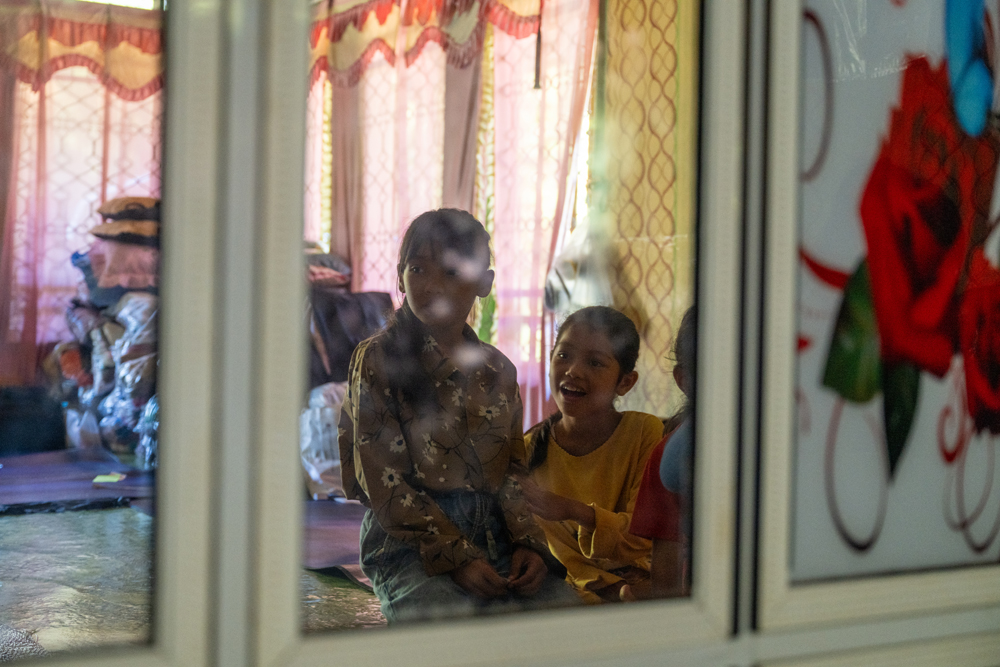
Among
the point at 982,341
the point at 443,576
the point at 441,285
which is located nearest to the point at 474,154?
the point at 441,285

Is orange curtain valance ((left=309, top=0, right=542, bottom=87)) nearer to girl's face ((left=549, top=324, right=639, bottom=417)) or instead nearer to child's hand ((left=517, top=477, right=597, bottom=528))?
girl's face ((left=549, top=324, right=639, bottom=417))

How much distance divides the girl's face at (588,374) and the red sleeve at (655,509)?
9 cm

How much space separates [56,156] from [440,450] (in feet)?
1.73

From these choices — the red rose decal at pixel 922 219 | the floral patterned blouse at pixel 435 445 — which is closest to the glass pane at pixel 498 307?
the floral patterned blouse at pixel 435 445

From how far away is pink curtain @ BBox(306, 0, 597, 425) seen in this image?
99 centimetres

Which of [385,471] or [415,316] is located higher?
[415,316]

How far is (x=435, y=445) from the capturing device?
1033 millimetres

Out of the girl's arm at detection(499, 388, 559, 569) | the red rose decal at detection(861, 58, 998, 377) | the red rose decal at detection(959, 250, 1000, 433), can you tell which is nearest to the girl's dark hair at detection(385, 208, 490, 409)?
the girl's arm at detection(499, 388, 559, 569)

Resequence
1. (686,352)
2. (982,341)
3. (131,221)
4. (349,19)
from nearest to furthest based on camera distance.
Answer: (131,221)
(349,19)
(686,352)
(982,341)

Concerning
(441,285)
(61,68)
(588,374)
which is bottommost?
(588,374)

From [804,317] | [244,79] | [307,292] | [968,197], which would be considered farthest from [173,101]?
[968,197]

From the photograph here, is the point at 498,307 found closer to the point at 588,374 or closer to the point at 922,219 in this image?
the point at 588,374

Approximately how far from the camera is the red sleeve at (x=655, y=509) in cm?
108

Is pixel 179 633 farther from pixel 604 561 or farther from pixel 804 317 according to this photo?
pixel 804 317
